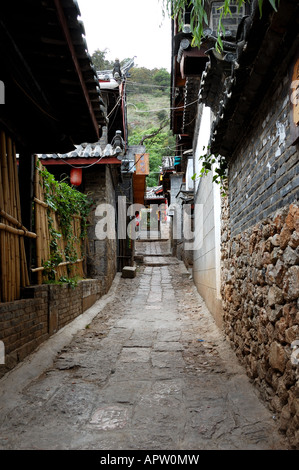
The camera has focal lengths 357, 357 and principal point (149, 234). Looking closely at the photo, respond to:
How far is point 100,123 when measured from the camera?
474cm

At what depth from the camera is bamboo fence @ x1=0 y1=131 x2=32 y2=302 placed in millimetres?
3918

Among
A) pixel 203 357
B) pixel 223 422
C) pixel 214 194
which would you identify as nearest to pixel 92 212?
pixel 214 194

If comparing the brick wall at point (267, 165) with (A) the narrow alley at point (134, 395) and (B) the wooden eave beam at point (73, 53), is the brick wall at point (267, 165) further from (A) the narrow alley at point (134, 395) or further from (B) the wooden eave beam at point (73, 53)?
(B) the wooden eave beam at point (73, 53)

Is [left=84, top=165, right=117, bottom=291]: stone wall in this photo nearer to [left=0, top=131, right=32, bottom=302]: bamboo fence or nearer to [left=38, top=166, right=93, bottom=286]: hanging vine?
[left=38, top=166, right=93, bottom=286]: hanging vine

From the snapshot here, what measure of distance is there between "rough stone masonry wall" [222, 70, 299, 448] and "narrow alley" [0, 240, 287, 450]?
254mm

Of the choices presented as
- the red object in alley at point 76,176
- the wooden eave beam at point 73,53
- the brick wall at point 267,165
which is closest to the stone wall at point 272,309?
the brick wall at point 267,165

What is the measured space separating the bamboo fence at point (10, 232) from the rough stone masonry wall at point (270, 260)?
2612 millimetres

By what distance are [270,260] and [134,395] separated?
1705 mm

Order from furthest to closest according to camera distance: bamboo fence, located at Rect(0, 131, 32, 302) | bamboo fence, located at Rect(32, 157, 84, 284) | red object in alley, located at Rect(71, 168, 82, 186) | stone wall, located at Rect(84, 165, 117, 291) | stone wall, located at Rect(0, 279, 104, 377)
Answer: stone wall, located at Rect(84, 165, 117, 291) < red object in alley, located at Rect(71, 168, 82, 186) < bamboo fence, located at Rect(32, 157, 84, 284) < bamboo fence, located at Rect(0, 131, 32, 302) < stone wall, located at Rect(0, 279, 104, 377)

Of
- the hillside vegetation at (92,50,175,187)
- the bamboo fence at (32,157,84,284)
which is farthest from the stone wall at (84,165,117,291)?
the hillside vegetation at (92,50,175,187)

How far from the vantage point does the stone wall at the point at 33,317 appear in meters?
3.54

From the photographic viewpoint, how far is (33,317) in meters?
4.28

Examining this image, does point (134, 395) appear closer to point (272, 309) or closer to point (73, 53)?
point (272, 309)
